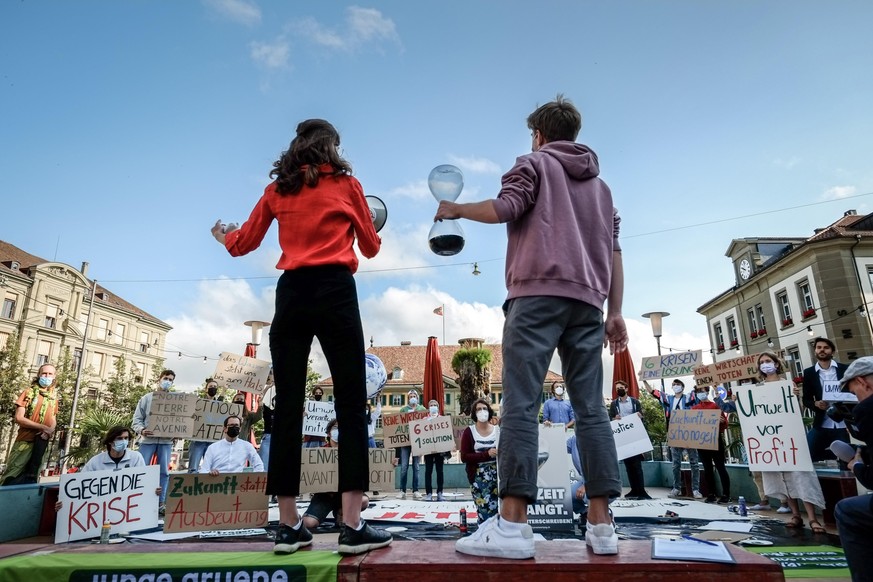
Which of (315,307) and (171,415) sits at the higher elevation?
(315,307)

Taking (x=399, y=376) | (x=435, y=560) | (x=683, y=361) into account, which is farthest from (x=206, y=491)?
(x=399, y=376)

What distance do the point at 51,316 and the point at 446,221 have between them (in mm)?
54548

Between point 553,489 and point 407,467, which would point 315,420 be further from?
point 553,489

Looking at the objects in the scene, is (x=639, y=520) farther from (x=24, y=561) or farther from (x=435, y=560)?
(x=24, y=561)

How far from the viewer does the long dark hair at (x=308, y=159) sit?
2643mm

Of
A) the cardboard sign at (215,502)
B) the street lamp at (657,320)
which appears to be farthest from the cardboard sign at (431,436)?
the street lamp at (657,320)

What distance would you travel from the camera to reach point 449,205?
2441 mm

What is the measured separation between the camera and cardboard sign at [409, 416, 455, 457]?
33.1 ft

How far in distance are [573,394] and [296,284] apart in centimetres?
144

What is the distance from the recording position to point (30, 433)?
692cm

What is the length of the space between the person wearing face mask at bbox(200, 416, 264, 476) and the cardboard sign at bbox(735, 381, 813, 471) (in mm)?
6635

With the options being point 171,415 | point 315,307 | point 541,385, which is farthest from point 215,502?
point 541,385

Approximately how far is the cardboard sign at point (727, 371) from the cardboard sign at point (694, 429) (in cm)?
244

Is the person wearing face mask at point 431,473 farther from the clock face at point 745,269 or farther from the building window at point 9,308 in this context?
the building window at point 9,308
